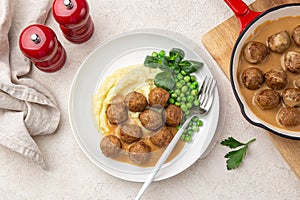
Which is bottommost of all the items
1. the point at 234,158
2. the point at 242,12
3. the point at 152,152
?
the point at 234,158

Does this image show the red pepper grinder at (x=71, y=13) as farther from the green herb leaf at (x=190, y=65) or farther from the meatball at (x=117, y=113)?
the green herb leaf at (x=190, y=65)

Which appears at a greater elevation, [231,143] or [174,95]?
[174,95]

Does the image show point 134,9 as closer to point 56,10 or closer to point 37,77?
point 56,10

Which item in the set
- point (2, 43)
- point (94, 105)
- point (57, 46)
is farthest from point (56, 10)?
point (94, 105)

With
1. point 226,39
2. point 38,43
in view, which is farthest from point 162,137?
point 38,43

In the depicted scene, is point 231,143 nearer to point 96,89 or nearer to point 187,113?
point 187,113
